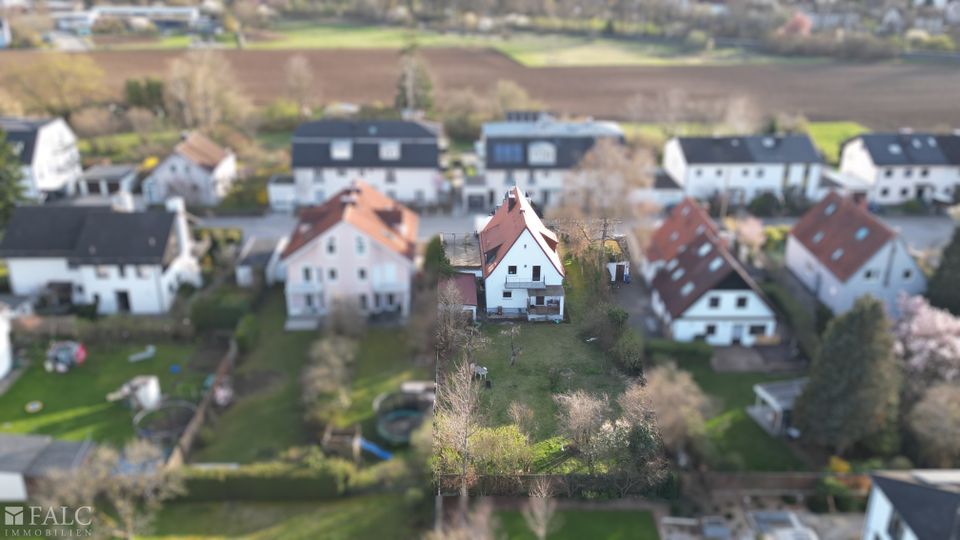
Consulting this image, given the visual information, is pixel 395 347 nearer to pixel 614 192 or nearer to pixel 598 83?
pixel 614 192

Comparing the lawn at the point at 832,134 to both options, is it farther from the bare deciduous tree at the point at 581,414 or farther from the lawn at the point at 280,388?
the bare deciduous tree at the point at 581,414

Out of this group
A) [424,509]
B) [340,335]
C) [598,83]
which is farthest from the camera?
[598,83]

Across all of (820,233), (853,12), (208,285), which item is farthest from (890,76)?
(208,285)

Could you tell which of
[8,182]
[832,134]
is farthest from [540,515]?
[832,134]

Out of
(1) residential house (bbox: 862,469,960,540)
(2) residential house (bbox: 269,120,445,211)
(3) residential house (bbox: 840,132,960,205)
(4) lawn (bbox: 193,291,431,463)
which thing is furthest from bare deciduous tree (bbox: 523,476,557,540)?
(3) residential house (bbox: 840,132,960,205)

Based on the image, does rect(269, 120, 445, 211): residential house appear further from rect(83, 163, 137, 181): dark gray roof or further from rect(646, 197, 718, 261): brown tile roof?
rect(646, 197, 718, 261): brown tile roof

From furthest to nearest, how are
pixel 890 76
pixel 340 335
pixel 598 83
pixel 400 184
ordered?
pixel 598 83, pixel 890 76, pixel 400 184, pixel 340 335

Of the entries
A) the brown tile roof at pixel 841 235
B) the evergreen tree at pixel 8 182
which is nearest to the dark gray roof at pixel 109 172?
the evergreen tree at pixel 8 182

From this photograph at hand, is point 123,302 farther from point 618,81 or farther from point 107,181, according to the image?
point 618,81
